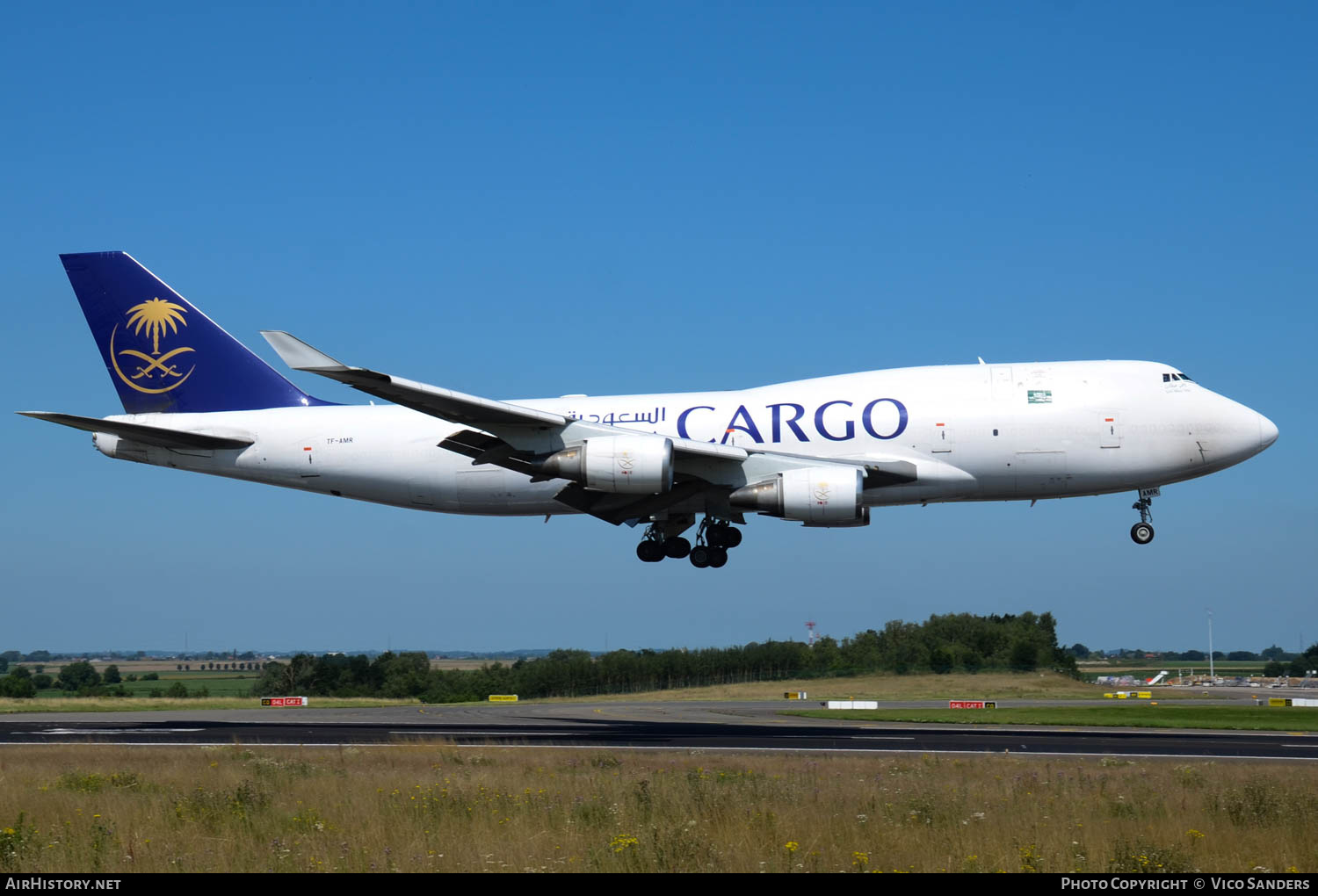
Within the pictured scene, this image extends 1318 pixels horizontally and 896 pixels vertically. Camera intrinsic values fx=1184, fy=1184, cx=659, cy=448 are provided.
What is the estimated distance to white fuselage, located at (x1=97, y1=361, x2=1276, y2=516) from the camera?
30641mm

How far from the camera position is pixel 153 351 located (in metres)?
37.0

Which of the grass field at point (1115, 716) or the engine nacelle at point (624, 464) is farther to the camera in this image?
the grass field at point (1115, 716)

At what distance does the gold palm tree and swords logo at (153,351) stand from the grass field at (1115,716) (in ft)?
81.9

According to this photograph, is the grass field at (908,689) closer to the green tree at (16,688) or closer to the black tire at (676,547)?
the black tire at (676,547)

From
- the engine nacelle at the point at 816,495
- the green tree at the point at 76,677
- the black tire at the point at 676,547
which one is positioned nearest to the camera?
the engine nacelle at the point at 816,495

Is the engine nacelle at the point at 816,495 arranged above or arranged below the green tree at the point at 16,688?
above

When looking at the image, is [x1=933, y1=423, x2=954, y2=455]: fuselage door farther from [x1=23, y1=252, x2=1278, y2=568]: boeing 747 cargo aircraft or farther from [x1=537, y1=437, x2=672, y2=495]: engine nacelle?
[x1=537, y1=437, x2=672, y2=495]: engine nacelle

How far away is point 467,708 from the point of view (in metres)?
51.1

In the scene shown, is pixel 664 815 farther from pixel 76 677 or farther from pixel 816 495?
pixel 76 677

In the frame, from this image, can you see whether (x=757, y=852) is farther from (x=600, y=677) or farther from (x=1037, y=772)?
(x=600, y=677)

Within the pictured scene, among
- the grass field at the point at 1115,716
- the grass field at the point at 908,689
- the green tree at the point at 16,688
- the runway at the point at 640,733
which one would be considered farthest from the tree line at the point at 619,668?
the runway at the point at 640,733

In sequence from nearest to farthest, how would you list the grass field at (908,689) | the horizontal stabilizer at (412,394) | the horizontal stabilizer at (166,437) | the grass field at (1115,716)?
1. the horizontal stabilizer at (412,394)
2. the horizontal stabilizer at (166,437)
3. the grass field at (1115,716)
4. the grass field at (908,689)

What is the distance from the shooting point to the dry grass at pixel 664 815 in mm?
14500

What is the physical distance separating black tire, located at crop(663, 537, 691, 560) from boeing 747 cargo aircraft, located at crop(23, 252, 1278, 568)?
60 millimetres
